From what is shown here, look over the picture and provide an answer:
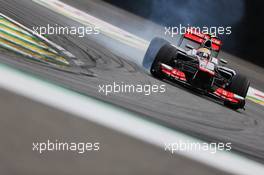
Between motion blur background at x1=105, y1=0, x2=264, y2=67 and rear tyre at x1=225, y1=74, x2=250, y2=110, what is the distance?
0.47 metres

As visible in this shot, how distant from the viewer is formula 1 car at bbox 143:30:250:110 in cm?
287

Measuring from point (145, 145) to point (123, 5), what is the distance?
2.46 m

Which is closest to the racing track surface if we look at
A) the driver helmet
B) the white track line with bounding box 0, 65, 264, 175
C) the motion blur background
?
the white track line with bounding box 0, 65, 264, 175

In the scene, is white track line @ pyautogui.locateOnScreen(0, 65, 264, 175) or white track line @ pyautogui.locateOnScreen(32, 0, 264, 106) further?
white track line @ pyautogui.locateOnScreen(32, 0, 264, 106)

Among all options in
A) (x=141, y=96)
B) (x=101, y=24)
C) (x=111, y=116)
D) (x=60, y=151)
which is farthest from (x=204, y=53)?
(x=60, y=151)

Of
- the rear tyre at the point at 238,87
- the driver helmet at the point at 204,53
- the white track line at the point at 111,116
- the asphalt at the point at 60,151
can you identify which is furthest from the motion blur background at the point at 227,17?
the asphalt at the point at 60,151

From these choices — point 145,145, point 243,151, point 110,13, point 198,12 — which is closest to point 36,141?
point 145,145

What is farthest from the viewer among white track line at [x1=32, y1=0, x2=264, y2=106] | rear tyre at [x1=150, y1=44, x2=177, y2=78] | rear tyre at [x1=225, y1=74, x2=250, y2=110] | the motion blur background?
white track line at [x1=32, y1=0, x2=264, y2=106]

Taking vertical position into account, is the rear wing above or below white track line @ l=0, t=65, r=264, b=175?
above

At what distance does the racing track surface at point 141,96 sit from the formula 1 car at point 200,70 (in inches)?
3.0

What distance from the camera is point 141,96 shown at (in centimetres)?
237

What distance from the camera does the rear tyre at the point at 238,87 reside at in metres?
2.96

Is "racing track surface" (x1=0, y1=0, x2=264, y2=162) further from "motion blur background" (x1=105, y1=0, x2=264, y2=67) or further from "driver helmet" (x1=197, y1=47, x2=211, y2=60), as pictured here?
"motion blur background" (x1=105, y1=0, x2=264, y2=67)

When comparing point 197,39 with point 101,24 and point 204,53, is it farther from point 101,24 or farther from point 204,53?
point 101,24
